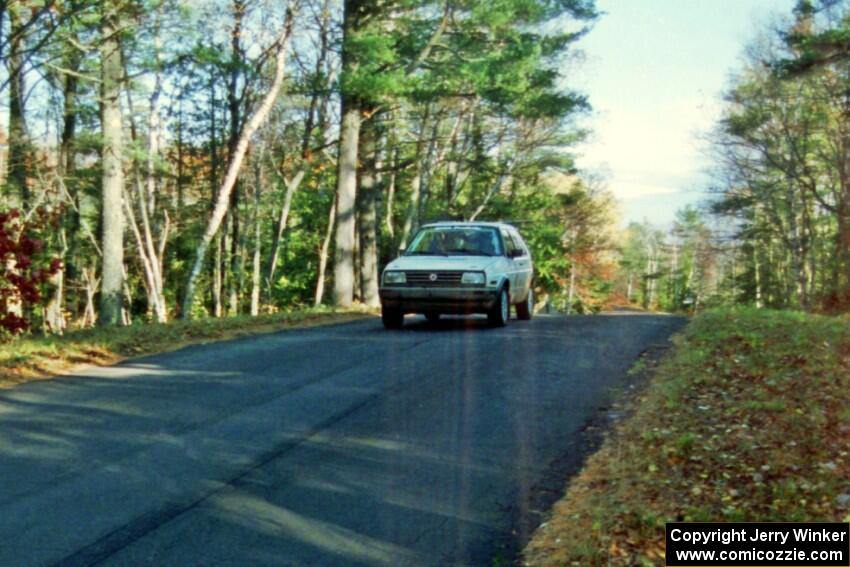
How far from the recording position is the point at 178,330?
1334cm

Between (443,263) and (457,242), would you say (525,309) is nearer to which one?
(457,242)

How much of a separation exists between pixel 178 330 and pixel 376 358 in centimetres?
458

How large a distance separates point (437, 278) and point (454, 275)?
293 mm

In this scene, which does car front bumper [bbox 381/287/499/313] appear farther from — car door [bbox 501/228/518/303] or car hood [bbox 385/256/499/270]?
car door [bbox 501/228/518/303]

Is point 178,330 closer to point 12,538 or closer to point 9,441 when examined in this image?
point 9,441

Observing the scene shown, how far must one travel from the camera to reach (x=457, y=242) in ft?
48.5

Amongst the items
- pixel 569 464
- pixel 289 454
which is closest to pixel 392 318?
pixel 289 454

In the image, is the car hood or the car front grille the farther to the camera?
the car hood

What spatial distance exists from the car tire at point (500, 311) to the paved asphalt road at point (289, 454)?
3.18 metres

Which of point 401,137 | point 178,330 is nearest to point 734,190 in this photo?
point 401,137

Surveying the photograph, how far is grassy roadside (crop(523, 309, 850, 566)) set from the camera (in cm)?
461

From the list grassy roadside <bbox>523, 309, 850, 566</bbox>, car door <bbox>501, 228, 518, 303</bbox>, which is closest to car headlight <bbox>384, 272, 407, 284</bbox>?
car door <bbox>501, 228, 518, 303</bbox>

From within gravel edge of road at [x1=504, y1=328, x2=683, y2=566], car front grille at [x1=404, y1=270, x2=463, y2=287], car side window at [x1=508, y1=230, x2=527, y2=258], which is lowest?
gravel edge of road at [x1=504, y1=328, x2=683, y2=566]

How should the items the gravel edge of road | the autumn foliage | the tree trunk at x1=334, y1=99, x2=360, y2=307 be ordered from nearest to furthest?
1. the gravel edge of road
2. the autumn foliage
3. the tree trunk at x1=334, y1=99, x2=360, y2=307
